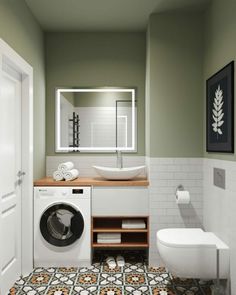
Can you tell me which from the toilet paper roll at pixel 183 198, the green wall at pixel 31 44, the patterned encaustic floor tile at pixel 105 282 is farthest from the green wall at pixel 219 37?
the green wall at pixel 31 44

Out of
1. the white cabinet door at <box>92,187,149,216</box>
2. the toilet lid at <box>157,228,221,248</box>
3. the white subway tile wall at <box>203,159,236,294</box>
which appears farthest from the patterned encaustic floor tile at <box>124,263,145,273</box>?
the white subway tile wall at <box>203,159,236,294</box>

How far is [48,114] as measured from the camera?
372 cm

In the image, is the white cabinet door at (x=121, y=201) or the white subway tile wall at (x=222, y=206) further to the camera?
the white cabinet door at (x=121, y=201)

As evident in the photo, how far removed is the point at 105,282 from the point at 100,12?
9.11ft

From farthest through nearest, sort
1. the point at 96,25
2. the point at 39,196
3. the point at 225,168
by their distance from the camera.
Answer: the point at 96,25
the point at 39,196
the point at 225,168

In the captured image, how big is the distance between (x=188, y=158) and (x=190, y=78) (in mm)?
876

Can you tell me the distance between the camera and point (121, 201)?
10.4 ft

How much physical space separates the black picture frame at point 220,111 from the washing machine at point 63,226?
140 cm

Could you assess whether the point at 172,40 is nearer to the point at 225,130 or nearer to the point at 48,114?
the point at 225,130

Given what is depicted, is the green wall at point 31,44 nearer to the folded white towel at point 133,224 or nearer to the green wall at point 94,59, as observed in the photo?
the green wall at point 94,59

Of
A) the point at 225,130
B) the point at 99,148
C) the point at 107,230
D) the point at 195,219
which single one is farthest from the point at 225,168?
the point at 99,148

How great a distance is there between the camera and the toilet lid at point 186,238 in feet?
7.77

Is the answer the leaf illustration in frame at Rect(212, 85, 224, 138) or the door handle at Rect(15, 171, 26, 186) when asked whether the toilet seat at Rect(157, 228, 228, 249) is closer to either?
the leaf illustration in frame at Rect(212, 85, 224, 138)

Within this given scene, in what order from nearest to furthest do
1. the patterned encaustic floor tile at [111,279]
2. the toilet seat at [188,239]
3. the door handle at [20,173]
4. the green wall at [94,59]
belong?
the toilet seat at [188,239] < the patterned encaustic floor tile at [111,279] < the door handle at [20,173] < the green wall at [94,59]
